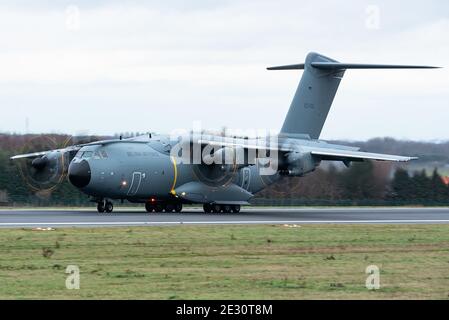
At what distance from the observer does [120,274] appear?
19.0 metres

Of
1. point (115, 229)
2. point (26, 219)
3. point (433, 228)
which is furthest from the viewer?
point (26, 219)

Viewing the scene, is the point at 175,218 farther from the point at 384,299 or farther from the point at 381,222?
the point at 384,299

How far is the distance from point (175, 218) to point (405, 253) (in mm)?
14163

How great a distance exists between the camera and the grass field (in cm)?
1695

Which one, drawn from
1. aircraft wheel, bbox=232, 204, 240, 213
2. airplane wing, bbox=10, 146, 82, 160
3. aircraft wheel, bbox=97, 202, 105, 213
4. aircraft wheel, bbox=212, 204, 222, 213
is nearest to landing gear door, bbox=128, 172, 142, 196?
aircraft wheel, bbox=97, 202, 105, 213

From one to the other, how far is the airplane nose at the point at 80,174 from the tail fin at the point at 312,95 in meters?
10.3

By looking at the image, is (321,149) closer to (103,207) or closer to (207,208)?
(207,208)

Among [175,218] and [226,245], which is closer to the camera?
[226,245]

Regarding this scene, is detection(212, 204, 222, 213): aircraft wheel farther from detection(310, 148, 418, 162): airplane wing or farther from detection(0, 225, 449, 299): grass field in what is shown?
detection(0, 225, 449, 299): grass field

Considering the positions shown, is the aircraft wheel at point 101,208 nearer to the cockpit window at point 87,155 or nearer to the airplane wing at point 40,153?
the cockpit window at point 87,155

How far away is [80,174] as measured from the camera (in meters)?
39.4

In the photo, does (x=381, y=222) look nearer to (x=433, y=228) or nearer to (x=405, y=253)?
(x=433, y=228)
